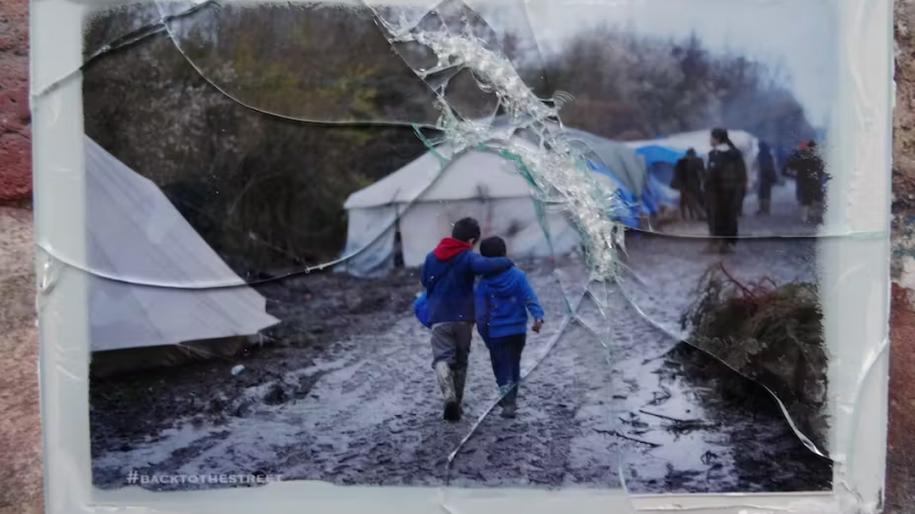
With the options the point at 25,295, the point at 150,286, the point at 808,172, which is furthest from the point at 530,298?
the point at 25,295

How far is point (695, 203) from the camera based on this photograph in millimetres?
1361

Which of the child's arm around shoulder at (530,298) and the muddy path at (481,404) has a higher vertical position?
the child's arm around shoulder at (530,298)

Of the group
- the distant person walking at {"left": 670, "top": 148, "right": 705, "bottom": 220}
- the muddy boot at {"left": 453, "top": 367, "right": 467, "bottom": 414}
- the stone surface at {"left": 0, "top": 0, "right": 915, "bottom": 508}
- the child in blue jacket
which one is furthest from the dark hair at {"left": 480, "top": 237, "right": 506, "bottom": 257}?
the stone surface at {"left": 0, "top": 0, "right": 915, "bottom": 508}

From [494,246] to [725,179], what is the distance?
0.41 metres

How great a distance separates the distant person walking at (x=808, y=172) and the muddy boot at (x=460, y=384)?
0.64m

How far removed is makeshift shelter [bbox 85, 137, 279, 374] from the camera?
138cm

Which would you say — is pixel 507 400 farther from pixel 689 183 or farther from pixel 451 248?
pixel 689 183

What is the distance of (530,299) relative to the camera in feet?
4.50

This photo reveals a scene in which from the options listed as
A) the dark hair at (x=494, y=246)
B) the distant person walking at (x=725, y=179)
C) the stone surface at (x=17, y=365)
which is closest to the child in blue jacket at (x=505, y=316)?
the dark hair at (x=494, y=246)

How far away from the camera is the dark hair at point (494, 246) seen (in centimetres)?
137

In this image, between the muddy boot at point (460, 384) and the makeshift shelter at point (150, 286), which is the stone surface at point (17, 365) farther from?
the muddy boot at point (460, 384)

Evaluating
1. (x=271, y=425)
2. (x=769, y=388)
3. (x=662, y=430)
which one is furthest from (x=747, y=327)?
Answer: (x=271, y=425)

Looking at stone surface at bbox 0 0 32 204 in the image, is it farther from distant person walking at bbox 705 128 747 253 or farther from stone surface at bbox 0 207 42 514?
distant person walking at bbox 705 128 747 253

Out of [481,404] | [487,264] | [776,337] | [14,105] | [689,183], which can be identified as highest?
[14,105]
